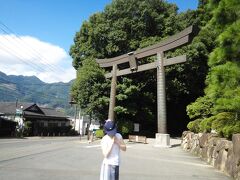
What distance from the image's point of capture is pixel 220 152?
38.9ft

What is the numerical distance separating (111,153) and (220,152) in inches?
266

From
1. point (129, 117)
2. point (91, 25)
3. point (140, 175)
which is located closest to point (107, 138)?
point (140, 175)

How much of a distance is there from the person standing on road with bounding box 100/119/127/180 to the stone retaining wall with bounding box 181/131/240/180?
4576mm

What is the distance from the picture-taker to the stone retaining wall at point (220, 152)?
9692mm

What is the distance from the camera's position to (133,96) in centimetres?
3131

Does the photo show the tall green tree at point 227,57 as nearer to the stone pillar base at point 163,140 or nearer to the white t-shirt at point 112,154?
the white t-shirt at point 112,154

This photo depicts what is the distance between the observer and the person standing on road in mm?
6215

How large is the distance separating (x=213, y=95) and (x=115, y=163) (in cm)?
455

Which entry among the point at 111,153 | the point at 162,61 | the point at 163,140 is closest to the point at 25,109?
the point at 162,61

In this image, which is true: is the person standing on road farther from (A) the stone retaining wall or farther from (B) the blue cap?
(A) the stone retaining wall

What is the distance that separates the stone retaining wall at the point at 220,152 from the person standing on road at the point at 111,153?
4576mm

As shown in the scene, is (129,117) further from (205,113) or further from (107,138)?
(107,138)

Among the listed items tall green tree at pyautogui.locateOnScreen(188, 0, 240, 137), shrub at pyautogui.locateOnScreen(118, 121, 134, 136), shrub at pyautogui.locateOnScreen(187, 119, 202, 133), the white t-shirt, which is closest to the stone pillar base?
shrub at pyautogui.locateOnScreen(187, 119, 202, 133)

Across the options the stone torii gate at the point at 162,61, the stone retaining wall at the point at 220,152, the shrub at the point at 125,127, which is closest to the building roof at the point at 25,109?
the shrub at the point at 125,127
